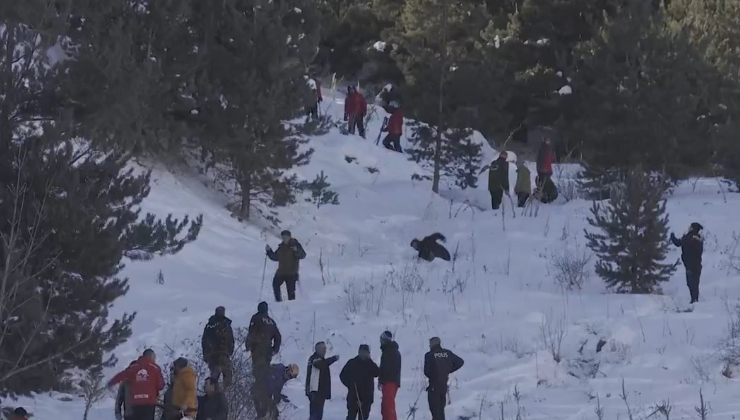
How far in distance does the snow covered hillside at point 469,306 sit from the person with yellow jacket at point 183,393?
1.93 meters

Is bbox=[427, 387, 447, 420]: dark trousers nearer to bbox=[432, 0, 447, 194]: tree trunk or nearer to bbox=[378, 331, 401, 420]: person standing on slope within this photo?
bbox=[378, 331, 401, 420]: person standing on slope

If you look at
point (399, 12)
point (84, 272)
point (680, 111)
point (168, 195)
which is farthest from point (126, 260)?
point (399, 12)

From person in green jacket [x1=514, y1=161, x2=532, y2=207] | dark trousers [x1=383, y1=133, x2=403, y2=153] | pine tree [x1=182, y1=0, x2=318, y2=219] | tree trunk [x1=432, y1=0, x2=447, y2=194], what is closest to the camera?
pine tree [x1=182, y1=0, x2=318, y2=219]

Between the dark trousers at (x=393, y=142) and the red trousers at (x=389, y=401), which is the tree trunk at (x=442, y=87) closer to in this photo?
the dark trousers at (x=393, y=142)

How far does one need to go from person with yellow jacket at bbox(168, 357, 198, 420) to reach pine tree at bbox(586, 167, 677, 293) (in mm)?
8640

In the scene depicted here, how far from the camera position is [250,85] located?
72.9 feet

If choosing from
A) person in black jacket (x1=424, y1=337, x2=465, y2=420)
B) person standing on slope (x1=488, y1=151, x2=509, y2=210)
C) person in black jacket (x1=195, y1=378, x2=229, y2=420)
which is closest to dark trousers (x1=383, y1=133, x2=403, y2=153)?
person standing on slope (x1=488, y1=151, x2=509, y2=210)

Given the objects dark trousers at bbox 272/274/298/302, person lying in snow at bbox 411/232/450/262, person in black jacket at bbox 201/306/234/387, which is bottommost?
person in black jacket at bbox 201/306/234/387

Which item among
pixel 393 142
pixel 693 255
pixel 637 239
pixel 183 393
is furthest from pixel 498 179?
pixel 183 393

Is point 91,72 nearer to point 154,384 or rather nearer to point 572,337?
point 154,384

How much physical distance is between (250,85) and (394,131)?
36.6 ft

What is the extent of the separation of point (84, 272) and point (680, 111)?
17.2 m

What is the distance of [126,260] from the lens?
754 inches

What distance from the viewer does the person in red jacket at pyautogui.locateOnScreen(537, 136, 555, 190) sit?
25.6m
